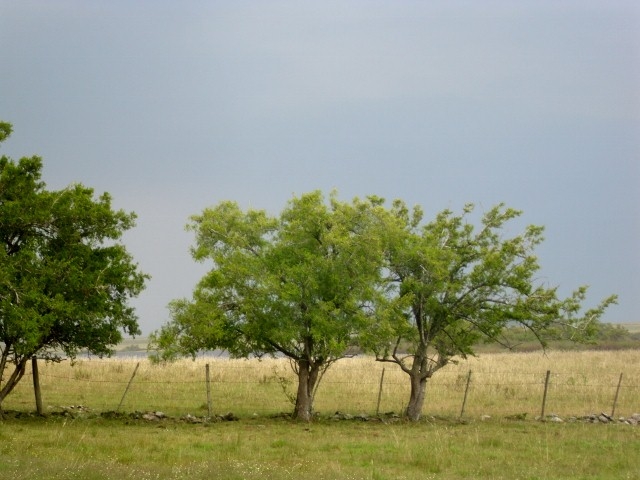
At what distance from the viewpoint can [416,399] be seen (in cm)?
3294

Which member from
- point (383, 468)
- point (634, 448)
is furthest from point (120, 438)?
point (634, 448)

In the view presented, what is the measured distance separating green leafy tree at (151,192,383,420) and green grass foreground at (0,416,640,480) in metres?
3.13

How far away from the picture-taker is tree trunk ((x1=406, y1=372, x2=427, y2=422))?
107 ft

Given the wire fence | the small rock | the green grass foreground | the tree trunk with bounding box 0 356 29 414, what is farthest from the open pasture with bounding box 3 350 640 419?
the green grass foreground

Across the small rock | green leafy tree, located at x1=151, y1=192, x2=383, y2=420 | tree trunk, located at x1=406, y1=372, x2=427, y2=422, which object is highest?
green leafy tree, located at x1=151, y1=192, x2=383, y2=420

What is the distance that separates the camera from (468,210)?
111 feet

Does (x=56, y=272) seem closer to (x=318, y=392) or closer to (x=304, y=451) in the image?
(x=304, y=451)

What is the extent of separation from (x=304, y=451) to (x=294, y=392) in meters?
19.9

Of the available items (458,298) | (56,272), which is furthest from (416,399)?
(56,272)

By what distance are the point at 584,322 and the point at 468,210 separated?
6.77 meters

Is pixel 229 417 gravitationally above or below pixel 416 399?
below

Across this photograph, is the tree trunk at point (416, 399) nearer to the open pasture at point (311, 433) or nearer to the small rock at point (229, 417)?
the open pasture at point (311, 433)

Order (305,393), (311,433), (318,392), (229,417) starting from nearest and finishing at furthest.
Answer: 1. (311,433)
2. (229,417)
3. (305,393)
4. (318,392)

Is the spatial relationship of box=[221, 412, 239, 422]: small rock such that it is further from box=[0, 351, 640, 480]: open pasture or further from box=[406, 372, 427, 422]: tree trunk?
box=[406, 372, 427, 422]: tree trunk
